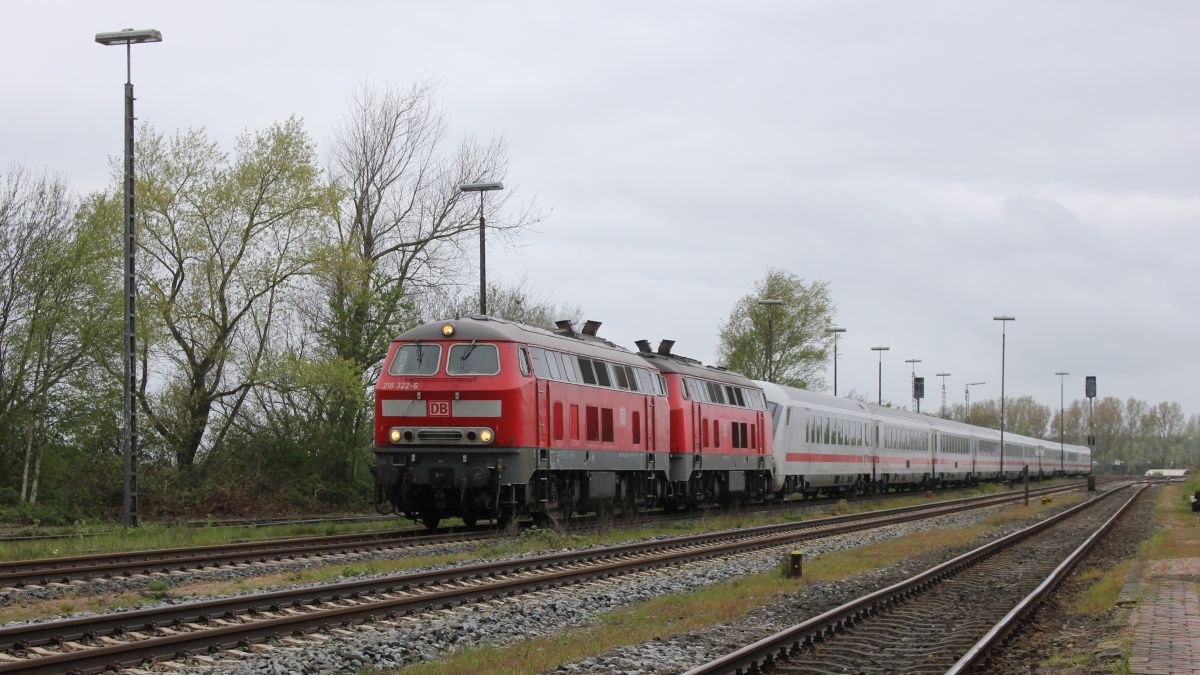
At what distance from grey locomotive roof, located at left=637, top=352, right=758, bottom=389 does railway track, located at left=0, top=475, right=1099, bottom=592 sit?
665 cm

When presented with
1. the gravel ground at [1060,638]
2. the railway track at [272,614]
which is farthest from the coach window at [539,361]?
the gravel ground at [1060,638]

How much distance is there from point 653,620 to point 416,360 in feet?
34.0

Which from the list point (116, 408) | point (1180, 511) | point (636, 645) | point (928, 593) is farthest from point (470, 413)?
point (1180, 511)

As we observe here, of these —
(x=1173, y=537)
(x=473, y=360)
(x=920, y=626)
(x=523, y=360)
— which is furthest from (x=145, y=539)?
(x=1173, y=537)

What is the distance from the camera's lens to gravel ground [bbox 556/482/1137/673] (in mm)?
10109

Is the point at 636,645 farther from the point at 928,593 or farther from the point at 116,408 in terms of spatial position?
the point at 116,408

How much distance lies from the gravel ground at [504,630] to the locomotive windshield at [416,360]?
6.38 m

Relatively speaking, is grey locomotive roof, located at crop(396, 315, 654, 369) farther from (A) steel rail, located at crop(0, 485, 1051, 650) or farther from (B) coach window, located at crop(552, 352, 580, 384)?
(A) steel rail, located at crop(0, 485, 1051, 650)

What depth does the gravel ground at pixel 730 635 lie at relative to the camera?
1011 cm

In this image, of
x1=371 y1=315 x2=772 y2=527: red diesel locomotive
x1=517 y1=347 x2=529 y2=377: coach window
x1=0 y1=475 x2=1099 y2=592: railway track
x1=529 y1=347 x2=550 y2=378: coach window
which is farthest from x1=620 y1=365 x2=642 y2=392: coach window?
x1=517 y1=347 x2=529 y2=377: coach window

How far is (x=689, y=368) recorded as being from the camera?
32.2 meters

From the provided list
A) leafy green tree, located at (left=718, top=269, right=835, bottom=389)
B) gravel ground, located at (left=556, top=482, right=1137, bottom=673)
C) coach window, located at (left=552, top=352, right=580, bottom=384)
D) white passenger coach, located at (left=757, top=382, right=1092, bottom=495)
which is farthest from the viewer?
leafy green tree, located at (left=718, top=269, right=835, bottom=389)

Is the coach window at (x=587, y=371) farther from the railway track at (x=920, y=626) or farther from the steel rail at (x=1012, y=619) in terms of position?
the steel rail at (x=1012, y=619)

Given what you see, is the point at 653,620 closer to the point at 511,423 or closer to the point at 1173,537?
the point at 511,423
